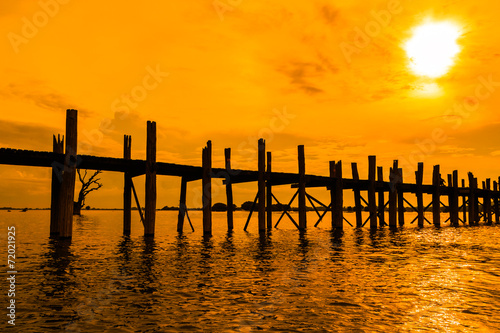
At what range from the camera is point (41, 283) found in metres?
10.8

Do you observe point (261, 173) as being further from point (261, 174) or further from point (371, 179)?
point (371, 179)

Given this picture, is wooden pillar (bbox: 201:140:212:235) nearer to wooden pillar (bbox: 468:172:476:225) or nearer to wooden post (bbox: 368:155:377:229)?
wooden post (bbox: 368:155:377:229)

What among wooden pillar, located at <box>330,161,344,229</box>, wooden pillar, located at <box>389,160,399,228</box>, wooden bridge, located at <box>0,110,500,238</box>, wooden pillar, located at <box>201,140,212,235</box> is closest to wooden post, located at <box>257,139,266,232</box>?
wooden bridge, located at <box>0,110,500,238</box>

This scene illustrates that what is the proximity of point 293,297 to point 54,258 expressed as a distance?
984 cm

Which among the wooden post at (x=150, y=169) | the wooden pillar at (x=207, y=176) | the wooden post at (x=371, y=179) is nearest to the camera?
the wooden post at (x=150, y=169)

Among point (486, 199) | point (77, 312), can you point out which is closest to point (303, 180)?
point (77, 312)

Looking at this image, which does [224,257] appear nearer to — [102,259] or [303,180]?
[102,259]

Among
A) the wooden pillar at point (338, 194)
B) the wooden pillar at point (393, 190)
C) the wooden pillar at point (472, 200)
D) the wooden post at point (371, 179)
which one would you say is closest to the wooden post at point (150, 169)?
the wooden pillar at point (338, 194)

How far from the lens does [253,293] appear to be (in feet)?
32.6

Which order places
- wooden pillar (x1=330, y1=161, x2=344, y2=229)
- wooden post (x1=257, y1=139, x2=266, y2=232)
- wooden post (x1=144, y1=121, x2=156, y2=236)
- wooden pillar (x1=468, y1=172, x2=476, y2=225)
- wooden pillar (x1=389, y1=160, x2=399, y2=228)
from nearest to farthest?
wooden post (x1=144, y1=121, x2=156, y2=236) < wooden post (x1=257, y1=139, x2=266, y2=232) < wooden pillar (x1=330, y1=161, x2=344, y2=229) < wooden pillar (x1=389, y1=160, x2=399, y2=228) < wooden pillar (x1=468, y1=172, x2=476, y2=225)

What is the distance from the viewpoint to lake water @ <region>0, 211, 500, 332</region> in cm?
755

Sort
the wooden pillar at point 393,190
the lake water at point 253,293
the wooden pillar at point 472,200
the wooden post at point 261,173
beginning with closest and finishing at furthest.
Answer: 1. the lake water at point 253,293
2. the wooden post at point 261,173
3. the wooden pillar at point 393,190
4. the wooden pillar at point 472,200

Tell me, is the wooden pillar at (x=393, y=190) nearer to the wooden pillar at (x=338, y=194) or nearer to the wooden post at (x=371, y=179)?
the wooden post at (x=371, y=179)

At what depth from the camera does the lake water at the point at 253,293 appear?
7.55 meters
